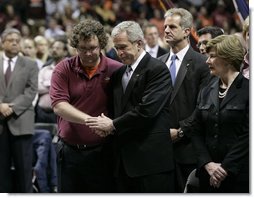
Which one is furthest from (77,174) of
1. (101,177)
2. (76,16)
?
(76,16)

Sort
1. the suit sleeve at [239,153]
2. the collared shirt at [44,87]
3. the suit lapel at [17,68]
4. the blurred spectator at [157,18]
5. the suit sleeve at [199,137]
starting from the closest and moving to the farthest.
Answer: the suit sleeve at [239,153] → the suit sleeve at [199,137] → the suit lapel at [17,68] → the collared shirt at [44,87] → the blurred spectator at [157,18]

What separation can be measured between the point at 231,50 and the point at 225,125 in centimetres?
41

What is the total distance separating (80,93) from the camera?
13.8 ft

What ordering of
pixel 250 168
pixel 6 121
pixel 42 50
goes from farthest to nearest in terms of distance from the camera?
pixel 42 50, pixel 6 121, pixel 250 168

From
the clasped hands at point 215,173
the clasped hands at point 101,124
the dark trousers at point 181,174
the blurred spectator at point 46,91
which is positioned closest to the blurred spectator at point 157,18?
the blurred spectator at point 46,91

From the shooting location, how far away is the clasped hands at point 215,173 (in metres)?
3.82

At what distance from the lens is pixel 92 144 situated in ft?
13.8

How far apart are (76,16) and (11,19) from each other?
114cm

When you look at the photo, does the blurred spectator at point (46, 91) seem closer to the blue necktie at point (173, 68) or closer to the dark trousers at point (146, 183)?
the blue necktie at point (173, 68)

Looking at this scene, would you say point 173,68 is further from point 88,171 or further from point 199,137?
point 88,171

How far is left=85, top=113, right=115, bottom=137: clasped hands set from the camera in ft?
13.1

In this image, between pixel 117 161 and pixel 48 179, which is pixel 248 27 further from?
pixel 48 179

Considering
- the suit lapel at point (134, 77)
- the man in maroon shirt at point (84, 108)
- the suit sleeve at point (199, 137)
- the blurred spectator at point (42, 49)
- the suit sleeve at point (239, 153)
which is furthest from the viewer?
the blurred spectator at point (42, 49)

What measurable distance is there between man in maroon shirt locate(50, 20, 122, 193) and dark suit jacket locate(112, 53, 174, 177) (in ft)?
0.59
